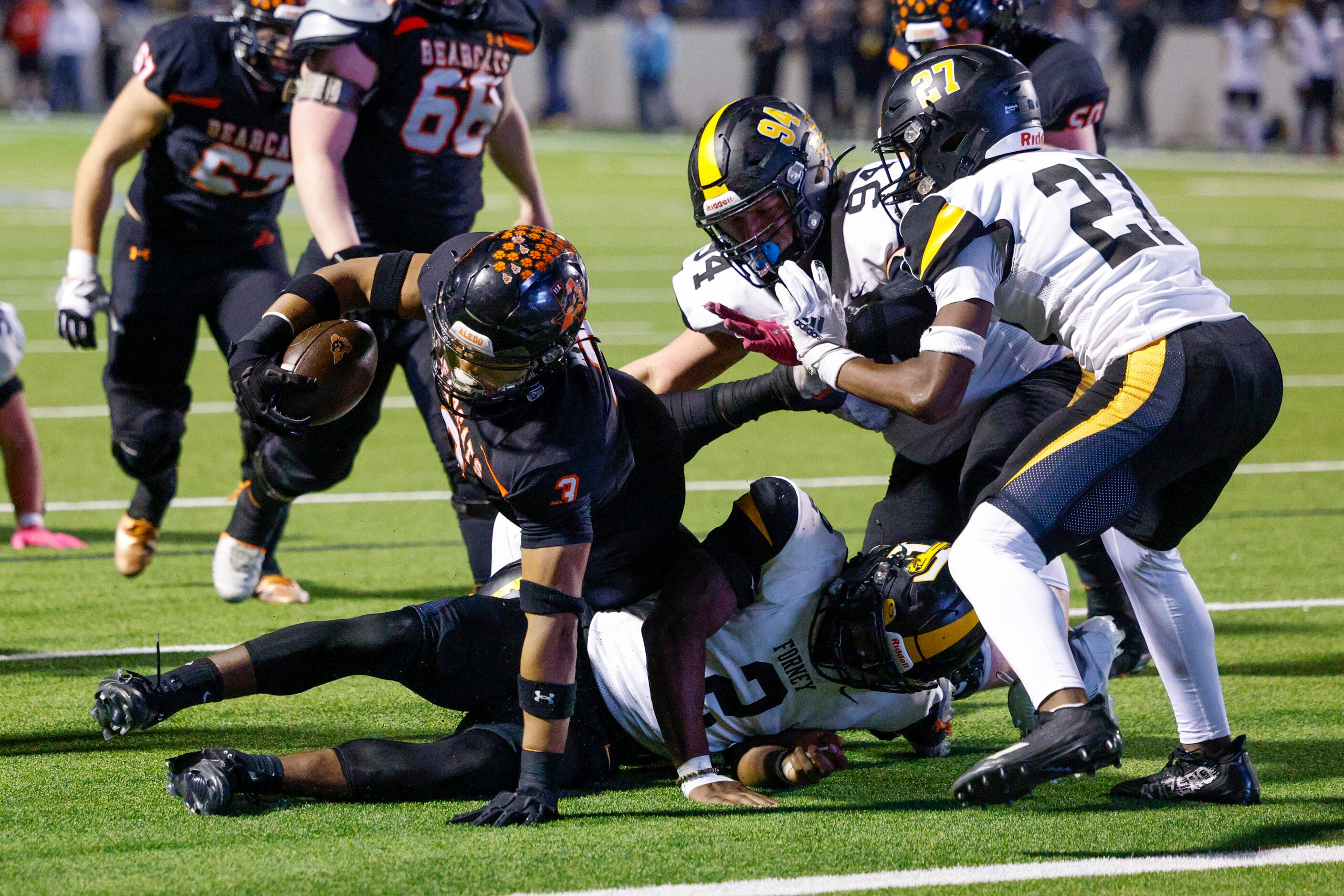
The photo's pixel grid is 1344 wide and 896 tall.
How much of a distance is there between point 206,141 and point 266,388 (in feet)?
6.73

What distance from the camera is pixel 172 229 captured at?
5.52 m

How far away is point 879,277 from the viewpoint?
3.99 m

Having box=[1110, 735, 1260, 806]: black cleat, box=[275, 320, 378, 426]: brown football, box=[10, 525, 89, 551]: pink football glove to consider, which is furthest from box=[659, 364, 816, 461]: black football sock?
box=[10, 525, 89, 551]: pink football glove

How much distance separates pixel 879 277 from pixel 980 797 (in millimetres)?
1437

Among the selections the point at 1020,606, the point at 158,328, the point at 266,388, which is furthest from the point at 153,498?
the point at 1020,606

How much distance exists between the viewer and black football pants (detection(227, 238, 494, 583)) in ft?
15.7

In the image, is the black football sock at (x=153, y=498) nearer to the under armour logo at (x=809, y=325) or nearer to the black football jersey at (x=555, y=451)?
the black football jersey at (x=555, y=451)

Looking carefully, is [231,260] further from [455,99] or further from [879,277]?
[879,277]

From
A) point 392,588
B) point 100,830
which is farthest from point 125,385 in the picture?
point 100,830

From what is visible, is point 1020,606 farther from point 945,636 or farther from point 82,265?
point 82,265

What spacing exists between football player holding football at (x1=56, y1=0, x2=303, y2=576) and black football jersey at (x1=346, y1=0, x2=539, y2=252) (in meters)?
0.37

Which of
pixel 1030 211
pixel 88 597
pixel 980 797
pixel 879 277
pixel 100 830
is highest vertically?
pixel 1030 211

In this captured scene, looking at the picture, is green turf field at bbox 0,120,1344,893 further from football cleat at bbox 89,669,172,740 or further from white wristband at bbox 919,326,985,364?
white wristband at bbox 919,326,985,364

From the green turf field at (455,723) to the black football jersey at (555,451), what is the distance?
2.08 feet
